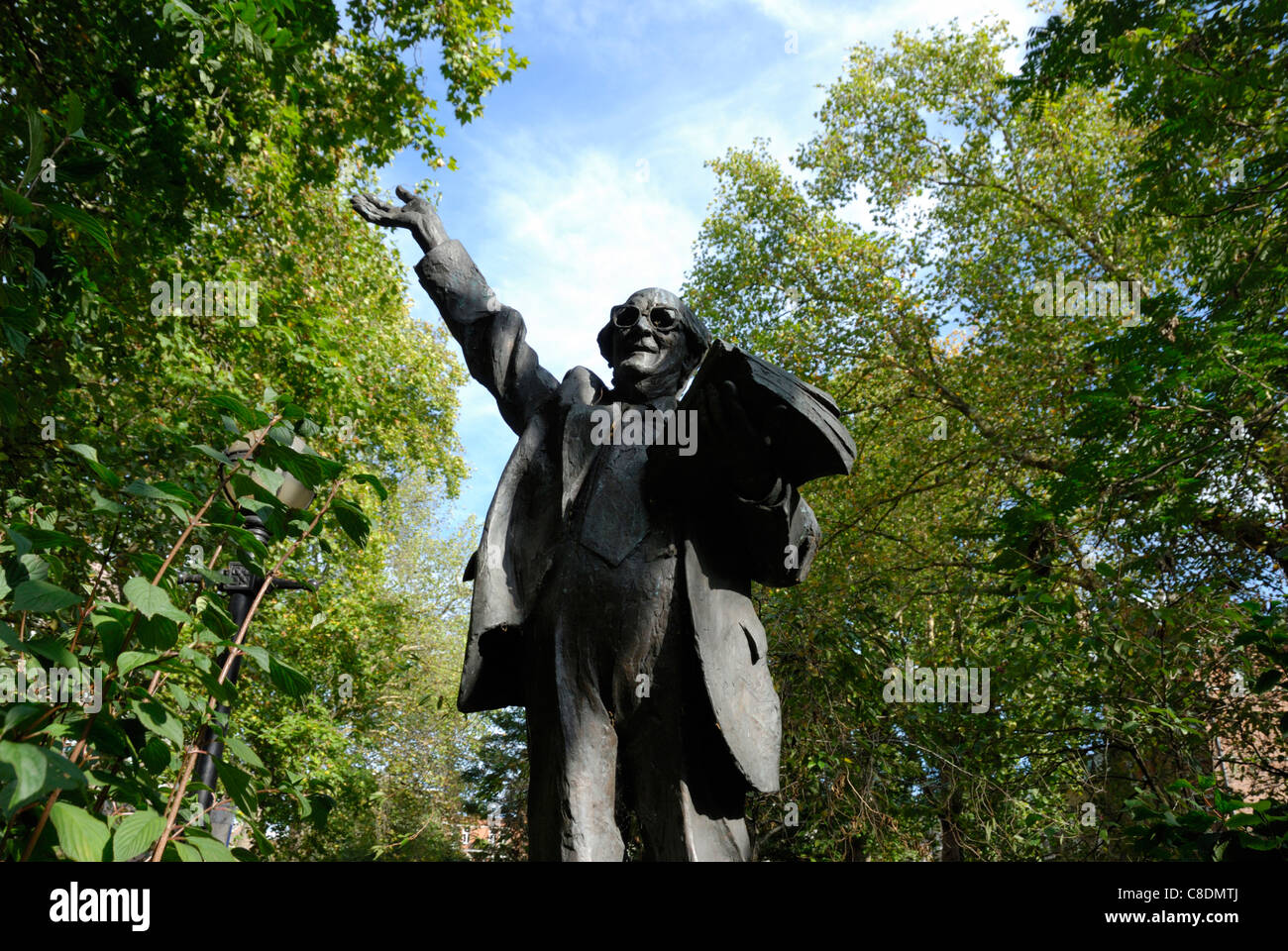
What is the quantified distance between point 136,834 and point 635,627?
3.93ft

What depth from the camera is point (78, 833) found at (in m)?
1.51

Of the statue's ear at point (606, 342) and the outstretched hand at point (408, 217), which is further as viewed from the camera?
the outstretched hand at point (408, 217)

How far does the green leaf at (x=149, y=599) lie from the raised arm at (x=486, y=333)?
1394 millimetres

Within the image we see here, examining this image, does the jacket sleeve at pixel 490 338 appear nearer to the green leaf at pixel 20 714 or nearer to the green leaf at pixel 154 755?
the green leaf at pixel 154 755

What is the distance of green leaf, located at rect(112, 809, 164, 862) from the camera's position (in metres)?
1.58

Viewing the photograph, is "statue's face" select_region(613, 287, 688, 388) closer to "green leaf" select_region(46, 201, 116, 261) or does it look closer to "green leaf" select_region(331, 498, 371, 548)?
"green leaf" select_region(331, 498, 371, 548)

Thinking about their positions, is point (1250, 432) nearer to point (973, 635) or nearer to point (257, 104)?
point (973, 635)

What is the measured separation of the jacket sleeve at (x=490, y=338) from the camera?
9.99 ft

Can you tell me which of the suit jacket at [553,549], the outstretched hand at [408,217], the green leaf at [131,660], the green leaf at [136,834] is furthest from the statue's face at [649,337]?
the green leaf at [136,834]

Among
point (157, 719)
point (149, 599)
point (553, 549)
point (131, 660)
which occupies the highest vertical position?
point (553, 549)

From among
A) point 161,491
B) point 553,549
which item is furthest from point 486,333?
point 161,491

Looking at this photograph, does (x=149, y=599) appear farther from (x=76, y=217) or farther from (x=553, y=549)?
(x=553, y=549)

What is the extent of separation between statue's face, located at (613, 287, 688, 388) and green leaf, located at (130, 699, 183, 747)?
5.10 feet

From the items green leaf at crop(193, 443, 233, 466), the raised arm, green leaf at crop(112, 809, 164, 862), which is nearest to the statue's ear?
the raised arm
